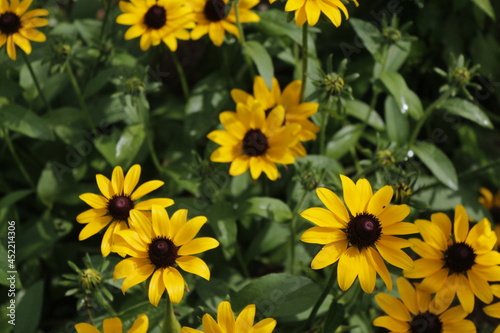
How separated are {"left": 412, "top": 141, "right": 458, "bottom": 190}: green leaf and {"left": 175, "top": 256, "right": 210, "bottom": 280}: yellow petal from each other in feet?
3.13

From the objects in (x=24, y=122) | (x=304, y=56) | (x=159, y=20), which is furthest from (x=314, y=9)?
(x=24, y=122)

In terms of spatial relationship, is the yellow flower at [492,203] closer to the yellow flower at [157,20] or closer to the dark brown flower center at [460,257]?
the dark brown flower center at [460,257]

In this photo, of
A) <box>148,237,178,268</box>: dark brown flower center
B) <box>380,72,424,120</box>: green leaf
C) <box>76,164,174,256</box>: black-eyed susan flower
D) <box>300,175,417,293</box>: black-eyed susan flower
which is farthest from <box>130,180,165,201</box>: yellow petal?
<box>380,72,424,120</box>: green leaf

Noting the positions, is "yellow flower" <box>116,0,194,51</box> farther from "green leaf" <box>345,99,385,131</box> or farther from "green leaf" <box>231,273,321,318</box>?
"green leaf" <box>231,273,321,318</box>

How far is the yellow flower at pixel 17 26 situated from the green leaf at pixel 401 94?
43.9 inches

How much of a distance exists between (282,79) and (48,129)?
99cm

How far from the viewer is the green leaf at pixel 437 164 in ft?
6.61

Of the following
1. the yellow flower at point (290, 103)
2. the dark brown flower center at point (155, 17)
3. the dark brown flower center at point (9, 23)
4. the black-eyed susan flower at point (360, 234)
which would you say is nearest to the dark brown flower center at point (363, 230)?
the black-eyed susan flower at point (360, 234)

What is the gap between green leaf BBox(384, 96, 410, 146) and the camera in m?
2.15

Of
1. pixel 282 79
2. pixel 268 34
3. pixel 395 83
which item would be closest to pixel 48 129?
pixel 268 34

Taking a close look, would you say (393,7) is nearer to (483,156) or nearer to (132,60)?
(483,156)

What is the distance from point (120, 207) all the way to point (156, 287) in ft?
0.79

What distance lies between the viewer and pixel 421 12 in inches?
98.6

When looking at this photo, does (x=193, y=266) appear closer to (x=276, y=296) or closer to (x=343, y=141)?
(x=276, y=296)
